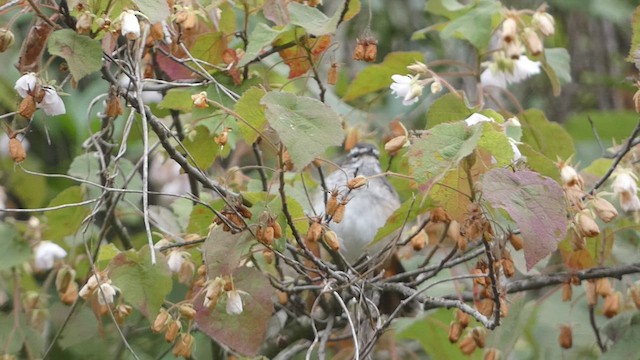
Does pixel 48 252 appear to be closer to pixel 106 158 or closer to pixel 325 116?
pixel 106 158

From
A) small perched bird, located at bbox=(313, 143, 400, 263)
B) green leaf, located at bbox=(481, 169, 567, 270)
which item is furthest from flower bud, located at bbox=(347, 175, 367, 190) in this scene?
small perched bird, located at bbox=(313, 143, 400, 263)

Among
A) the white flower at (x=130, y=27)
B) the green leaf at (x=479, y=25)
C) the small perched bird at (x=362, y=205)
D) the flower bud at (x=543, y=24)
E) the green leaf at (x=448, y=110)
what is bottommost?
the small perched bird at (x=362, y=205)

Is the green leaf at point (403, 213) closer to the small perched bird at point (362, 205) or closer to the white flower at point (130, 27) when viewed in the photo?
the white flower at point (130, 27)

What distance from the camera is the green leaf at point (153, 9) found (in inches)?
71.9

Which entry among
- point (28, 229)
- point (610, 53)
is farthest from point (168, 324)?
point (610, 53)

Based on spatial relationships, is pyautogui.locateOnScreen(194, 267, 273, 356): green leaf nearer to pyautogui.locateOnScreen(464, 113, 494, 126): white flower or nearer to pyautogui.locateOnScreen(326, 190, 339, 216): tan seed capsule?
pyautogui.locateOnScreen(326, 190, 339, 216): tan seed capsule

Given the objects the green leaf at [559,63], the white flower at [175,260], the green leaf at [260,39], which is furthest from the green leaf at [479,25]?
the white flower at [175,260]

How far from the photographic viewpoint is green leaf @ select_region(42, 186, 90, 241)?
2.70 m

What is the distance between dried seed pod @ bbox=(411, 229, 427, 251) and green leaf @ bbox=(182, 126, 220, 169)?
0.50m

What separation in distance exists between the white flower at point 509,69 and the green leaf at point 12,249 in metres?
1.25

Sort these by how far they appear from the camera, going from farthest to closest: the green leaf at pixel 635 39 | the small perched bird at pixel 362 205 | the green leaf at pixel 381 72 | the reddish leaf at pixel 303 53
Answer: the small perched bird at pixel 362 205
the green leaf at pixel 381 72
the reddish leaf at pixel 303 53
the green leaf at pixel 635 39

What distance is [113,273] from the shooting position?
2102 mm

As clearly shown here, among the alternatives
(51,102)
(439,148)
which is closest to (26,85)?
(51,102)

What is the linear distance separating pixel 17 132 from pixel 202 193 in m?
0.94
